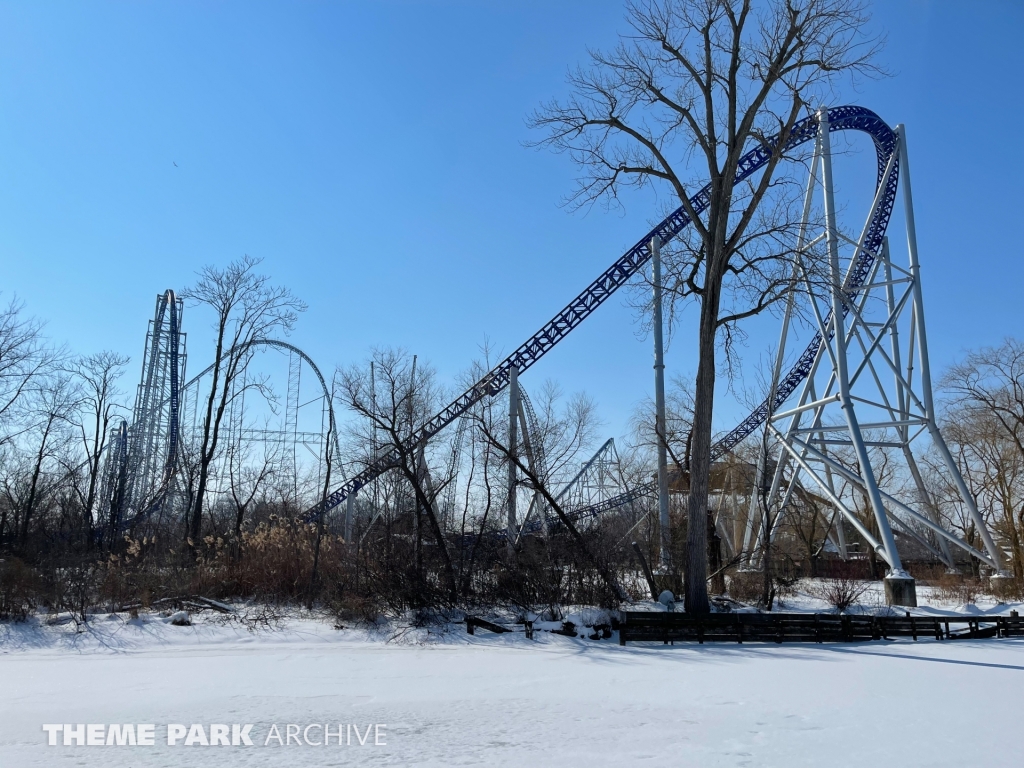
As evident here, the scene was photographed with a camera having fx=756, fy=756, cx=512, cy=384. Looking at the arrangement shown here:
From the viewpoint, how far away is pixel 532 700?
6977mm

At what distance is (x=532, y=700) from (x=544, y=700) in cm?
11

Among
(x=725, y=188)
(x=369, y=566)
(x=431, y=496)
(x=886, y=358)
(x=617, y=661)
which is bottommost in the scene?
(x=617, y=661)

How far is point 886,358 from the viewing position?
701 inches

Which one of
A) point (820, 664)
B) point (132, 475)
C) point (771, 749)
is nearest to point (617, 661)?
point (820, 664)

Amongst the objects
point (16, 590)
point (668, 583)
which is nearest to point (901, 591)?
point (668, 583)

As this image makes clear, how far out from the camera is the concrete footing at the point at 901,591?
14766 mm

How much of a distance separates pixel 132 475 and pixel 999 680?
29.5 m

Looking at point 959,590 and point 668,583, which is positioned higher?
point 668,583

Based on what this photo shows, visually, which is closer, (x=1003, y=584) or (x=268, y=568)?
(x=268, y=568)

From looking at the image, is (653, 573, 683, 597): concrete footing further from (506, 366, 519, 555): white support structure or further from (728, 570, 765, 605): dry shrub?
(506, 366, 519, 555): white support structure

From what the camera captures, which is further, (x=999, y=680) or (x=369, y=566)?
(x=369, y=566)

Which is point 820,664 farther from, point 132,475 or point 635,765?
point 132,475

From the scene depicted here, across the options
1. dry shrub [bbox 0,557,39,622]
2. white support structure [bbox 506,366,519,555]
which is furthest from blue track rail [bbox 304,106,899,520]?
dry shrub [bbox 0,557,39,622]

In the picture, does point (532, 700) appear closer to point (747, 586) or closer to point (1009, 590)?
point (747, 586)
